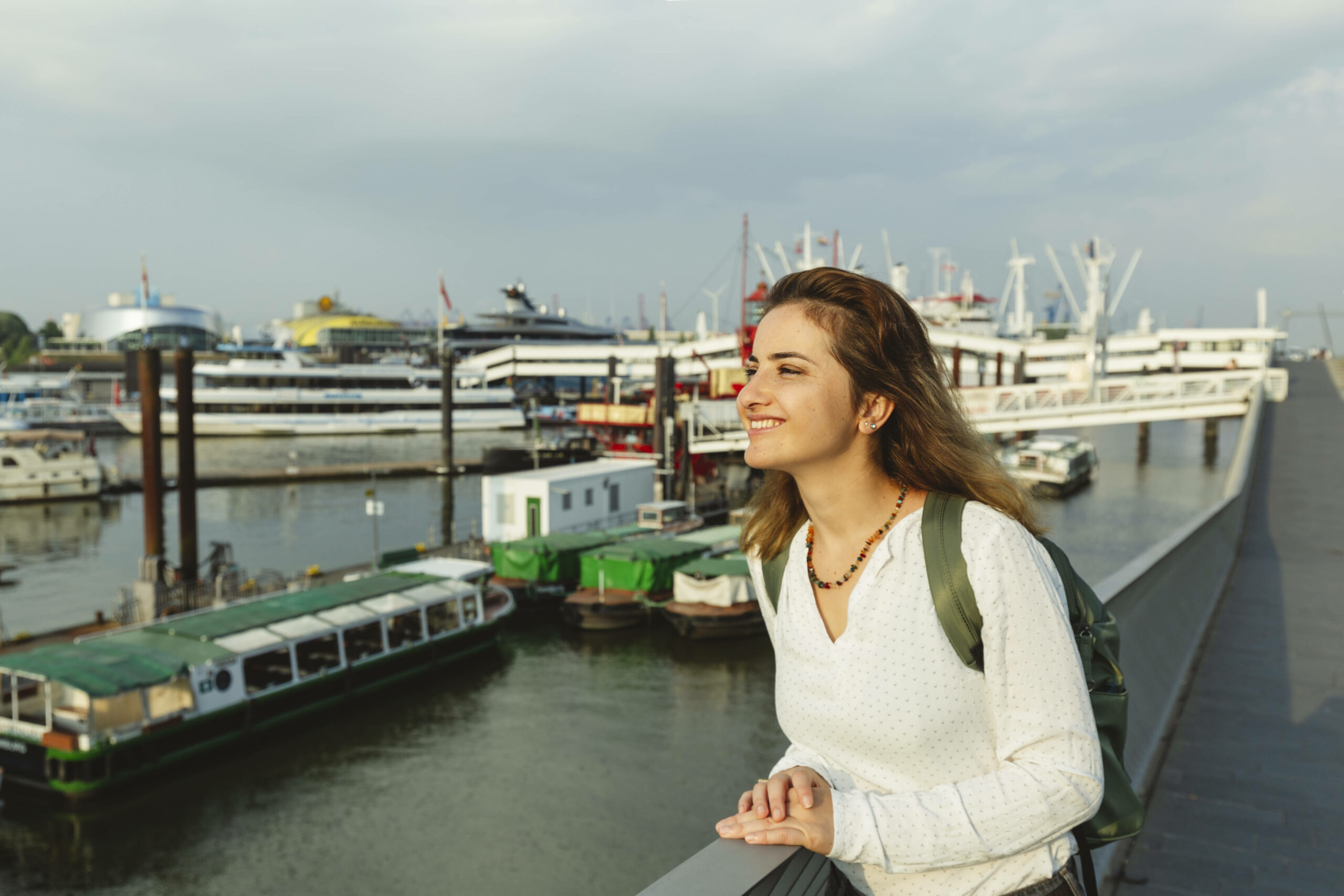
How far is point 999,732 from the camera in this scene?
178cm

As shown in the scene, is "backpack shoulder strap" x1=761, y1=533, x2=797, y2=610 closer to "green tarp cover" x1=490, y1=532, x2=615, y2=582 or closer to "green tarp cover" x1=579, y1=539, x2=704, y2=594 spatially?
"green tarp cover" x1=579, y1=539, x2=704, y2=594

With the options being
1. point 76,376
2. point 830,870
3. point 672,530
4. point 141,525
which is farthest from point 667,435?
point 76,376

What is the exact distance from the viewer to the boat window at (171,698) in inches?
566

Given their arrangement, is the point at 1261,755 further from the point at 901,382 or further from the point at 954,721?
the point at 901,382

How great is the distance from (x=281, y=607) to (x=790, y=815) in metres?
16.7

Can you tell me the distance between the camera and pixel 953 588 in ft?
5.69

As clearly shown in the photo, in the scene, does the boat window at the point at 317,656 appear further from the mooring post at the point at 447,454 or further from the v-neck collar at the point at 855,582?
the mooring post at the point at 447,454

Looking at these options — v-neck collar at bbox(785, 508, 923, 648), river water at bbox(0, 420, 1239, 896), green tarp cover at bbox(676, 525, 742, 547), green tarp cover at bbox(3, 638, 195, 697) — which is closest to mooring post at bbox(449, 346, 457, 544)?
green tarp cover at bbox(676, 525, 742, 547)

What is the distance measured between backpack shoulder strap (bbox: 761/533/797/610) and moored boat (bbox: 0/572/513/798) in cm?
1371

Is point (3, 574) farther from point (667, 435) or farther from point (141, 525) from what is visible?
point (667, 435)

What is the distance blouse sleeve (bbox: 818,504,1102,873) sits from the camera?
5.49 feet

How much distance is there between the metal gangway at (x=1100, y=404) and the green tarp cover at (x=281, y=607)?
60.7 ft

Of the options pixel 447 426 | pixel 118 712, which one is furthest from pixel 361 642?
pixel 447 426

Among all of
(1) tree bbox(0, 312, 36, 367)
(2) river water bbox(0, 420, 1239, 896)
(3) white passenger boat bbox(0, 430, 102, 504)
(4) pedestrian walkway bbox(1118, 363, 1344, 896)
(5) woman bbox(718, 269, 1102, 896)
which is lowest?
(2) river water bbox(0, 420, 1239, 896)
